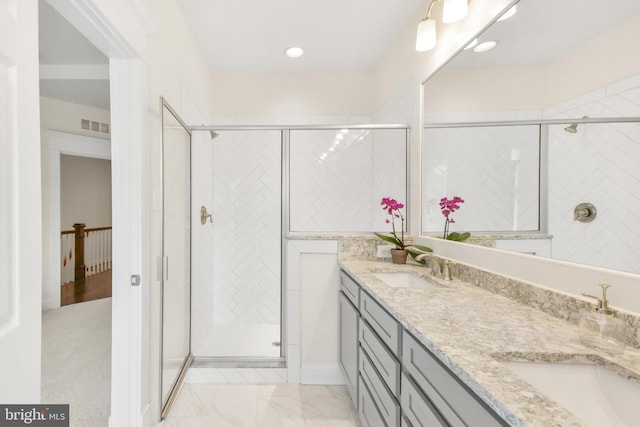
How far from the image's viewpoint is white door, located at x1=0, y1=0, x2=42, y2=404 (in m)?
0.70

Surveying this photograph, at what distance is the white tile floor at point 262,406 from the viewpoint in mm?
1763

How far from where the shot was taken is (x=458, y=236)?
1.68 meters

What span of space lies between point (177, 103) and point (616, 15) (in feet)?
7.11

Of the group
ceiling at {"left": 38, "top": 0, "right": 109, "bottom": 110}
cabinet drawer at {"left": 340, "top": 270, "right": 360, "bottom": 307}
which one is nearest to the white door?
cabinet drawer at {"left": 340, "top": 270, "right": 360, "bottom": 307}

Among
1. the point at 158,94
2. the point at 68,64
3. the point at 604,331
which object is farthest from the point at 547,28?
the point at 68,64

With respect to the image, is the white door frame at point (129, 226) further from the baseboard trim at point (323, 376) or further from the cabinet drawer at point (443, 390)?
the cabinet drawer at point (443, 390)

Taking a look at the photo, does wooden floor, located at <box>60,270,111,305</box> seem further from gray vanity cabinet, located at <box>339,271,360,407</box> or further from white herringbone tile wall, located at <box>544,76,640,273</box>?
white herringbone tile wall, located at <box>544,76,640,273</box>

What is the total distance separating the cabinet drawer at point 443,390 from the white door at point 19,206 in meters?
→ 1.05

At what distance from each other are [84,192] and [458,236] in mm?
7274

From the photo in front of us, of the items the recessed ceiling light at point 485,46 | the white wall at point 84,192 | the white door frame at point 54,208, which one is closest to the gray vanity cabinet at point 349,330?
the recessed ceiling light at point 485,46

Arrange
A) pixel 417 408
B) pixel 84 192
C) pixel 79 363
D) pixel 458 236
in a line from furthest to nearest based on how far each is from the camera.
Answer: pixel 84 192
pixel 79 363
pixel 458 236
pixel 417 408

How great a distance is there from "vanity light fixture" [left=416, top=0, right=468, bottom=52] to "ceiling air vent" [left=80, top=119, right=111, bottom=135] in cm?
436

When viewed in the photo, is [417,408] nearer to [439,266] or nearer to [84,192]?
[439,266]

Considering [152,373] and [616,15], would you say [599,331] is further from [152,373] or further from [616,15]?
[152,373]
